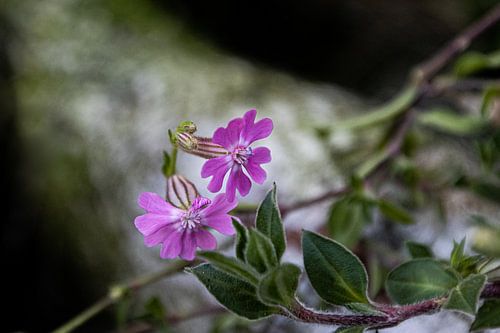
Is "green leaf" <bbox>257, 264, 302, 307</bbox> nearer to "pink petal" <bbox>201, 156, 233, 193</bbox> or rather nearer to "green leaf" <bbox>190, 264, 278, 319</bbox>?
"green leaf" <bbox>190, 264, 278, 319</bbox>

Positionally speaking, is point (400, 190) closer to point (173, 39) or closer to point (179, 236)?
point (179, 236)

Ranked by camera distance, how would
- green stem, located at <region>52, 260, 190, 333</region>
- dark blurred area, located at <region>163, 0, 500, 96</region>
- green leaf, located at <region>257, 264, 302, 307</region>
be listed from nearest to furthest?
green leaf, located at <region>257, 264, 302, 307</region> < green stem, located at <region>52, 260, 190, 333</region> < dark blurred area, located at <region>163, 0, 500, 96</region>

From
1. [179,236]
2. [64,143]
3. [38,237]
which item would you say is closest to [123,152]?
[64,143]

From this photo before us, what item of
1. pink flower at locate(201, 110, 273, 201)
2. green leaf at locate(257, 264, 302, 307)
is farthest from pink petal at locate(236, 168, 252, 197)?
green leaf at locate(257, 264, 302, 307)

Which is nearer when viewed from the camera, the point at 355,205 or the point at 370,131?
the point at 355,205

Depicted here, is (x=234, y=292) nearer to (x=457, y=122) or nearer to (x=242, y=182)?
(x=242, y=182)

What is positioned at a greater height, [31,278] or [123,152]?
[123,152]
